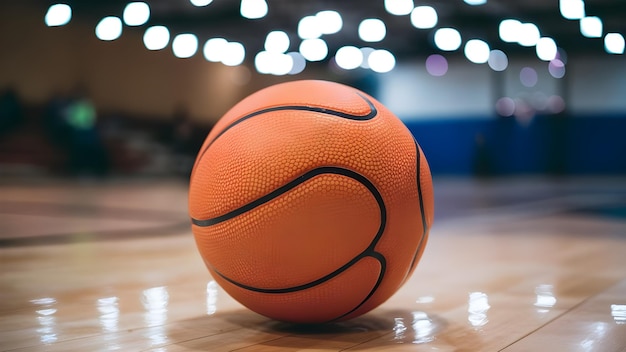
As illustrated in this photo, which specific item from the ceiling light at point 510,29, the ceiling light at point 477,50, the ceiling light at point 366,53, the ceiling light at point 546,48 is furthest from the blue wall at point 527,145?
the ceiling light at point 510,29

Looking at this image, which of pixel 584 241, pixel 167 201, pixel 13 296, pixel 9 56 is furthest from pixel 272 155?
pixel 9 56

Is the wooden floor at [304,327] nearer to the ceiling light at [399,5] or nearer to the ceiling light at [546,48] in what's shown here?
the ceiling light at [399,5]

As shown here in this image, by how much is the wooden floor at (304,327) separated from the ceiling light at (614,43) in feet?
46.5

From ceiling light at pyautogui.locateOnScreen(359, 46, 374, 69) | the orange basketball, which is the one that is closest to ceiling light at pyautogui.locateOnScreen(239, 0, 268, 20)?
ceiling light at pyautogui.locateOnScreen(359, 46, 374, 69)

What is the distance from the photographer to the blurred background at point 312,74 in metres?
15.4

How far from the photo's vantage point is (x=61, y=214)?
7.39 m

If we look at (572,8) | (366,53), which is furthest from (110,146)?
(572,8)

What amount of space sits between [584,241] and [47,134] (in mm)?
12761

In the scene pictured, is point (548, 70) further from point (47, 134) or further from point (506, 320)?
point (506, 320)

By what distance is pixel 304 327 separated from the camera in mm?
2572

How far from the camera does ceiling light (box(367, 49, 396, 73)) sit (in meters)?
22.7

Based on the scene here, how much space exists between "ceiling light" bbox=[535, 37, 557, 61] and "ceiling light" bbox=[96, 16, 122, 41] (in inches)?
430

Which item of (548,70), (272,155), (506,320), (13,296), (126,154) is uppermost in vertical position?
(548,70)

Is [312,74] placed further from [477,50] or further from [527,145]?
[527,145]
